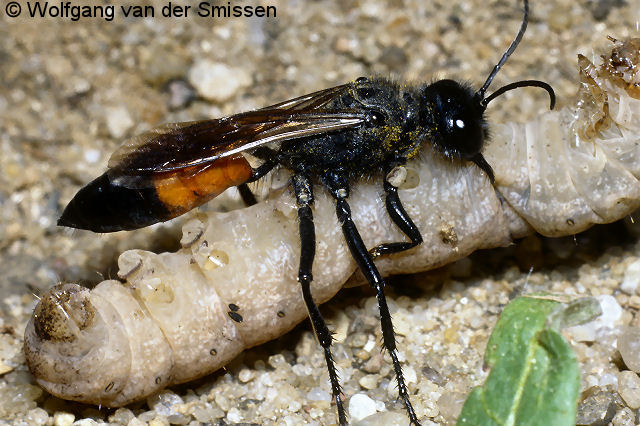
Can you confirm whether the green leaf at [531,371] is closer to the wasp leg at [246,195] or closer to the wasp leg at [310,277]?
the wasp leg at [310,277]

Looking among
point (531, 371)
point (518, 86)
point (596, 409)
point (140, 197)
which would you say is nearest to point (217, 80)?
point (140, 197)

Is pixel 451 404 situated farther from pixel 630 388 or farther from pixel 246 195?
pixel 246 195

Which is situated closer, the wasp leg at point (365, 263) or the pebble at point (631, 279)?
the wasp leg at point (365, 263)

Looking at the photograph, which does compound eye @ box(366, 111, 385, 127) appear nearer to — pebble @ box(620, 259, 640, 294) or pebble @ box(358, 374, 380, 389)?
pebble @ box(358, 374, 380, 389)

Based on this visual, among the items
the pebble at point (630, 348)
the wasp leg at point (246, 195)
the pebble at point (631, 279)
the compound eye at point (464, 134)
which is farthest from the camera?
the wasp leg at point (246, 195)

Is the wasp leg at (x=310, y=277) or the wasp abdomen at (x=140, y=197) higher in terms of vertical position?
the wasp abdomen at (x=140, y=197)

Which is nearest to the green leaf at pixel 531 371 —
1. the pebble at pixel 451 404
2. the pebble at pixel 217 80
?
the pebble at pixel 451 404

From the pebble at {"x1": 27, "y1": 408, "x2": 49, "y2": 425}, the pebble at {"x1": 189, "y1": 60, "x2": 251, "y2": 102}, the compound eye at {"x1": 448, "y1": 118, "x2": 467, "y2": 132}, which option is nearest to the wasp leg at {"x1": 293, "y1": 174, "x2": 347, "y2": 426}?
the compound eye at {"x1": 448, "y1": 118, "x2": 467, "y2": 132}
